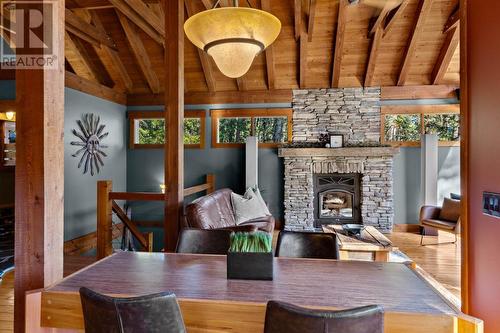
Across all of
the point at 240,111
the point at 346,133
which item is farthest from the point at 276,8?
the point at 346,133

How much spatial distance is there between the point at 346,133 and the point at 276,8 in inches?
110

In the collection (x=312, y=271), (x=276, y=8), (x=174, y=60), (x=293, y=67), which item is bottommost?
(x=312, y=271)

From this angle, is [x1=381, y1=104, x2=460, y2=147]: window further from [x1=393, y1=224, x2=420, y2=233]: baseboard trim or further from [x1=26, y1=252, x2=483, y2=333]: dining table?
[x1=26, y1=252, x2=483, y2=333]: dining table

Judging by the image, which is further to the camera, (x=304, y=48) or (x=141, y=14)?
(x=304, y=48)

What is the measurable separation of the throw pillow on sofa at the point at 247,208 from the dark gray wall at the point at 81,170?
9.39ft

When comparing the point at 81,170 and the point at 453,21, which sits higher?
the point at 453,21

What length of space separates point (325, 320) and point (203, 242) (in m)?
1.42

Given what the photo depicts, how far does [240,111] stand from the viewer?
654 centimetres

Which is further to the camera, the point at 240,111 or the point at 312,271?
the point at 240,111

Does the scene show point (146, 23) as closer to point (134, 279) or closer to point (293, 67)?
point (293, 67)

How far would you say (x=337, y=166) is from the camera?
6.15 meters

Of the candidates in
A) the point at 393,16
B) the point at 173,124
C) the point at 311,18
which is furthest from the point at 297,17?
the point at 173,124

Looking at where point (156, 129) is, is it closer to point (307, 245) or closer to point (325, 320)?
point (307, 245)

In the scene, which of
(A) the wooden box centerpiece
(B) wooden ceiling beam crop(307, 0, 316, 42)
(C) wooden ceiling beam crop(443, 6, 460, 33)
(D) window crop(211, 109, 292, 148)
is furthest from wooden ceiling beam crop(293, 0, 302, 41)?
(A) the wooden box centerpiece
